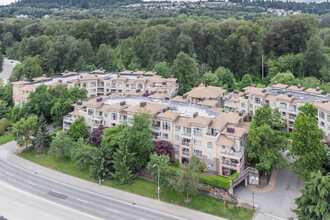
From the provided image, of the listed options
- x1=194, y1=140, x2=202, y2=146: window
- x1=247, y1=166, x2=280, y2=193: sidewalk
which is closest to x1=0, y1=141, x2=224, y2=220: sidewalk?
x1=247, y1=166, x2=280, y2=193: sidewalk

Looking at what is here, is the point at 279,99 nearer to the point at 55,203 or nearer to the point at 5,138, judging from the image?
the point at 55,203

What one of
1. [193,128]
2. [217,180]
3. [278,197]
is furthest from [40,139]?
[278,197]

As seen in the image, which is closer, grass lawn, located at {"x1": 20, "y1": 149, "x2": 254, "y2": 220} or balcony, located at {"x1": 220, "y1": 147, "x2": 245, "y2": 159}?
grass lawn, located at {"x1": 20, "y1": 149, "x2": 254, "y2": 220}

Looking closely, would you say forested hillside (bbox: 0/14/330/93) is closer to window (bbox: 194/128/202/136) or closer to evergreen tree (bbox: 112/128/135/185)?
window (bbox: 194/128/202/136)

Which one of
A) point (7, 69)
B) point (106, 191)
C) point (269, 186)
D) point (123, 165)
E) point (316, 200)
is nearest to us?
point (316, 200)

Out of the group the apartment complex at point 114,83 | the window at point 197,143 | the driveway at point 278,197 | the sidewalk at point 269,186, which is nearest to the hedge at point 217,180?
the driveway at point 278,197

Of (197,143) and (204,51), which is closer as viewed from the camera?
(197,143)

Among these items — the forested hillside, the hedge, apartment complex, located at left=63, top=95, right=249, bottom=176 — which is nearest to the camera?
the hedge
